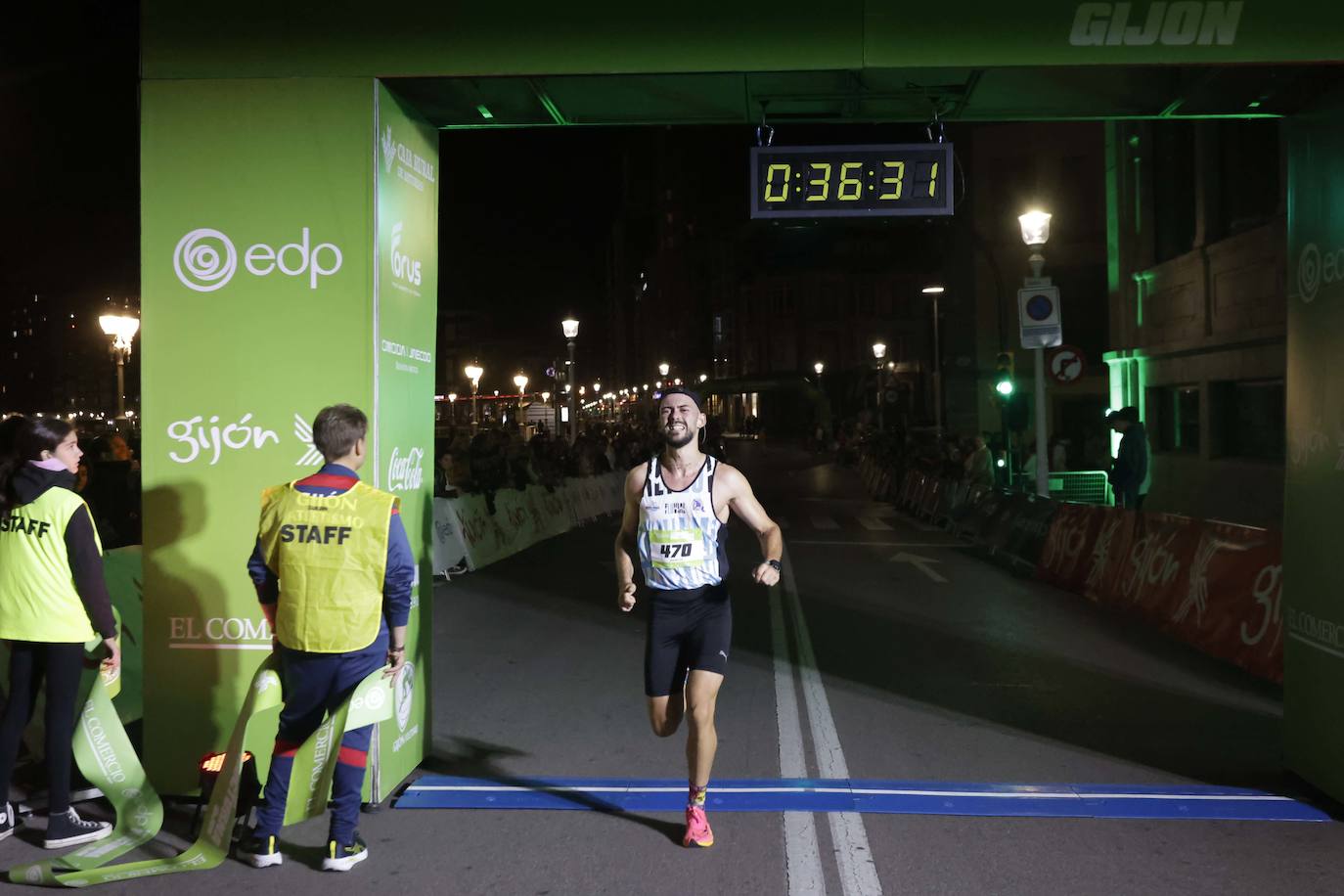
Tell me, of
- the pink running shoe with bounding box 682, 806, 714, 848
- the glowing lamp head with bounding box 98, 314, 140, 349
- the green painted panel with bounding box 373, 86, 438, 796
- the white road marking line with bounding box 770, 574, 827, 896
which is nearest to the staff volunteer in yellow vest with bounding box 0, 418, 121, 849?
the green painted panel with bounding box 373, 86, 438, 796

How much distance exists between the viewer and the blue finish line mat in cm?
554

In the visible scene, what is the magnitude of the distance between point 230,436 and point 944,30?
402cm

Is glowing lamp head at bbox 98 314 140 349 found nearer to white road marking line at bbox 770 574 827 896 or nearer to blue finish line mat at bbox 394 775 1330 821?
white road marking line at bbox 770 574 827 896

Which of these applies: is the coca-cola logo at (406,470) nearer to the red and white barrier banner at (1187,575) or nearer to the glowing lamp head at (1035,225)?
the red and white barrier banner at (1187,575)

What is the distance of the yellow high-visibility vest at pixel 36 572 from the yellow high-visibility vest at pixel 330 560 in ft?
3.42

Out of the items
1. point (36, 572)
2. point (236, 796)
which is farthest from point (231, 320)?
point (236, 796)

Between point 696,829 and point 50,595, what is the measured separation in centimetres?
308

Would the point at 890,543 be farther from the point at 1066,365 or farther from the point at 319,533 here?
the point at 319,533

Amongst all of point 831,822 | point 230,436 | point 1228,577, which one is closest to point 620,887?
point 831,822

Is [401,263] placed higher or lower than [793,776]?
higher

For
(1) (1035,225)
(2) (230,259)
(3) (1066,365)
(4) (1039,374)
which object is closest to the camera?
(2) (230,259)

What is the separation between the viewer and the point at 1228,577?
976 centimetres

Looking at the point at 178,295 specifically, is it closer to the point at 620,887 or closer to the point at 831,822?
the point at 620,887

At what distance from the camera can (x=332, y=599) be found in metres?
4.71
